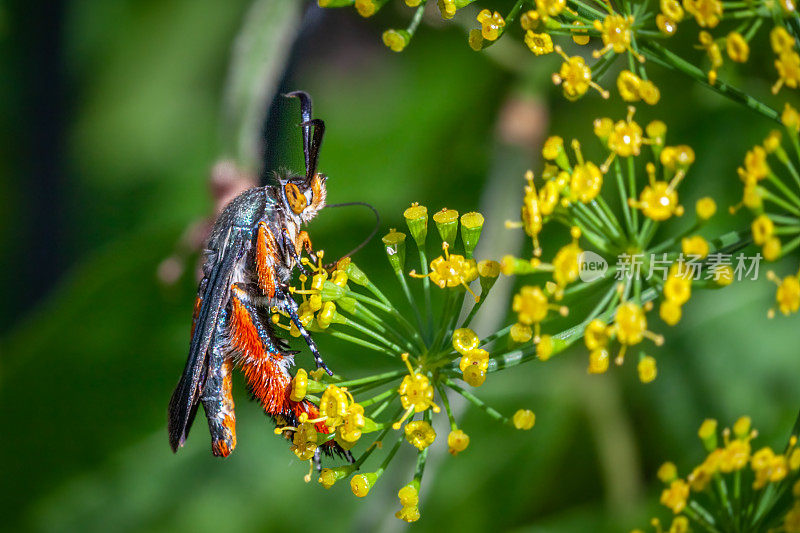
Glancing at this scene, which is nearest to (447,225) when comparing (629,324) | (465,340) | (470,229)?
(470,229)

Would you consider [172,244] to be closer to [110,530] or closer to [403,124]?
[110,530]

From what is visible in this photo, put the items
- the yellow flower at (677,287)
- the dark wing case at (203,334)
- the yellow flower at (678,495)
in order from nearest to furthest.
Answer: the yellow flower at (677,287) → the yellow flower at (678,495) → the dark wing case at (203,334)

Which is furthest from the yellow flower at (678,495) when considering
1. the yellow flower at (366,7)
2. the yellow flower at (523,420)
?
the yellow flower at (366,7)

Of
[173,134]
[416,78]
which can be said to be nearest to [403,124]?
[416,78]

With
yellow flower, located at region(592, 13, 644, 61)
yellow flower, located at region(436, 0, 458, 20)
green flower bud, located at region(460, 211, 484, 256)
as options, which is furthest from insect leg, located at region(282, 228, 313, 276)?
yellow flower, located at region(592, 13, 644, 61)

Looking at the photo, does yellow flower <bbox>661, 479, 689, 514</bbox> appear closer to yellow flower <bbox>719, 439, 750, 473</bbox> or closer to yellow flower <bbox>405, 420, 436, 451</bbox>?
yellow flower <bbox>719, 439, 750, 473</bbox>

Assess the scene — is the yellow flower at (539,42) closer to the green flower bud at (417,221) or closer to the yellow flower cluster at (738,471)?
the green flower bud at (417,221)
